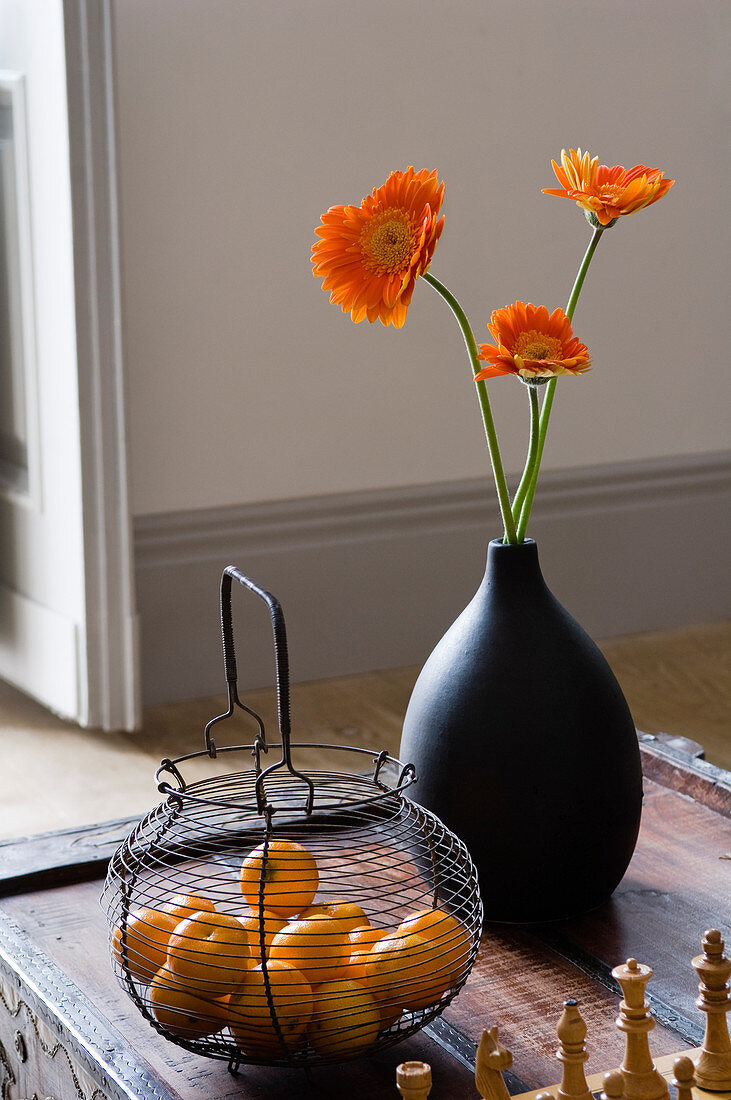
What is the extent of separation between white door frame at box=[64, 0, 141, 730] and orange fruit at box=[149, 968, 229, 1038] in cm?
130

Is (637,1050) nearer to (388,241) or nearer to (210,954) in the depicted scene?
(210,954)

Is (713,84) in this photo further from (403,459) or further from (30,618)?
(30,618)

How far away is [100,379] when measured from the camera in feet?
6.43

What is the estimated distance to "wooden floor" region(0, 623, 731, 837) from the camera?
6.09 ft

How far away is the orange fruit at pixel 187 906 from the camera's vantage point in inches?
30.7

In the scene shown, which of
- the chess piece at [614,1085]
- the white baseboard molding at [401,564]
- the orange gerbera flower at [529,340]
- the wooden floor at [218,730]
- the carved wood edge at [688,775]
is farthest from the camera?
the white baseboard molding at [401,564]

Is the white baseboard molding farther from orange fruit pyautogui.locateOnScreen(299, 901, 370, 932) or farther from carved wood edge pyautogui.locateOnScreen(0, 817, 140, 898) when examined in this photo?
orange fruit pyautogui.locateOnScreen(299, 901, 370, 932)

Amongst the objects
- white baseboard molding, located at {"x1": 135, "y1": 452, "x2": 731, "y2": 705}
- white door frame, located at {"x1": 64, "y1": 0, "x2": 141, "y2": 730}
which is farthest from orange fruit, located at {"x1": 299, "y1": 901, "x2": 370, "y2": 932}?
white baseboard molding, located at {"x1": 135, "y1": 452, "x2": 731, "y2": 705}

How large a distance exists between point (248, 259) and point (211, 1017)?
1595 millimetres

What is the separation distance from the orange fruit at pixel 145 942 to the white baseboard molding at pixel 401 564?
4.70 feet

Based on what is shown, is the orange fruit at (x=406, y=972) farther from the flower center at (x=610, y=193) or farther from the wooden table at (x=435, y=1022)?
the flower center at (x=610, y=193)

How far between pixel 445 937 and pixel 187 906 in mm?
146

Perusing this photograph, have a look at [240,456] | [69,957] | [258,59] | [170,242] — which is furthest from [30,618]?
[69,957]

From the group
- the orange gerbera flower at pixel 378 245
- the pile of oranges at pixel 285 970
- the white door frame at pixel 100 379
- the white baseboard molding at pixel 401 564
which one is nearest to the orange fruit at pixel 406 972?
the pile of oranges at pixel 285 970
